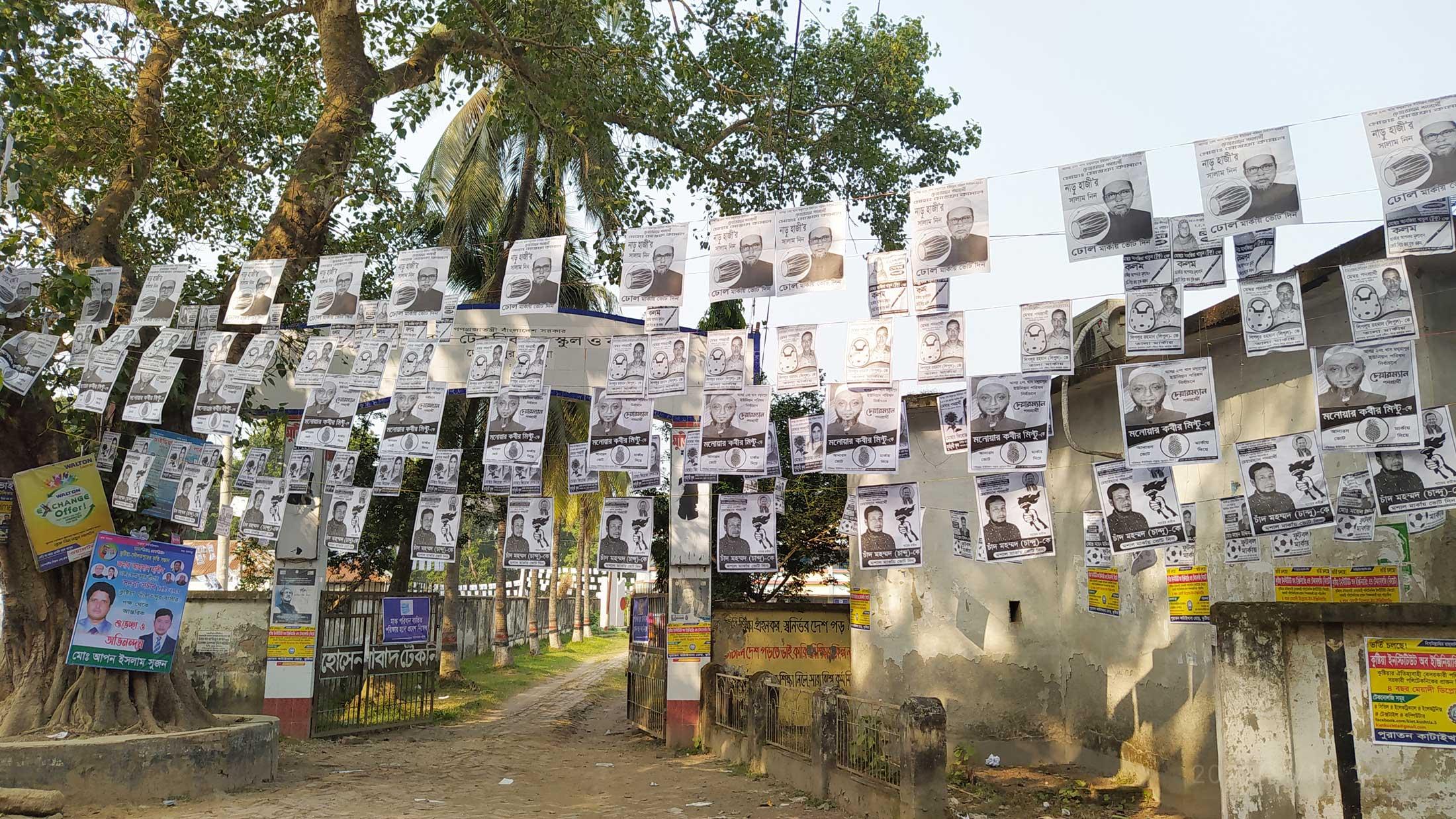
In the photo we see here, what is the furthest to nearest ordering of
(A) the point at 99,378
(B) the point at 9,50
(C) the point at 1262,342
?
(A) the point at 99,378
(B) the point at 9,50
(C) the point at 1262,342

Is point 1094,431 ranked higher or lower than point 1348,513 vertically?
higher

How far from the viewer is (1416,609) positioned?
4.61 meters

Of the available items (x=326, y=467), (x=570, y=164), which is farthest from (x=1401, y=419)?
(x=570, y=164)

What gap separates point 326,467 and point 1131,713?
30.4 feet

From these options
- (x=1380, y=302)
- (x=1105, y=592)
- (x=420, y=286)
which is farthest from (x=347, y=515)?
(x=1380, y=302)

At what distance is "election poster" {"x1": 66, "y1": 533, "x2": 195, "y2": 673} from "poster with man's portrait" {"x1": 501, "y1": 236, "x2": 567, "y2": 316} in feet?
13.0

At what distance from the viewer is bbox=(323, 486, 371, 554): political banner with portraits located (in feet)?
33.0

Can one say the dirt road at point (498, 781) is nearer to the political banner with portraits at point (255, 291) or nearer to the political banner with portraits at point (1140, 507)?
the political banner with portraits at point (1140, 507)

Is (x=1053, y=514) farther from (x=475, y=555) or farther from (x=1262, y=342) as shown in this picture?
(x=475, y=555)

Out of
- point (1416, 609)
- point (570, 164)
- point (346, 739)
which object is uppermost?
point (570, 164)

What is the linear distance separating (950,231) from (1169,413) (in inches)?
70.7

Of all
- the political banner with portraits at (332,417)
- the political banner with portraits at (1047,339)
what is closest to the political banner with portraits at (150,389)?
the political banner with portraits at (332,417)

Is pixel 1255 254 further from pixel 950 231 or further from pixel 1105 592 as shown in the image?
pixel 1105 592

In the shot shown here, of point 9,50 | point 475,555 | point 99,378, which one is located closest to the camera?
point 9,50
